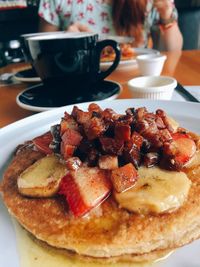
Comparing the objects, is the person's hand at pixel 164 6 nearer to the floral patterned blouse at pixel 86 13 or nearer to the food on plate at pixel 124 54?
the floral patterned blouse at pixel 86 13

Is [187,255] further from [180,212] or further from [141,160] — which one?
[141,160]

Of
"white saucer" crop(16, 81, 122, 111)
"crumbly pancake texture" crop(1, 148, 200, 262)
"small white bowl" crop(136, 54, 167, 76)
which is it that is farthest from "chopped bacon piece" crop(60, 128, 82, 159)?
"small white bowl" crop(136, 54, 167, 76)

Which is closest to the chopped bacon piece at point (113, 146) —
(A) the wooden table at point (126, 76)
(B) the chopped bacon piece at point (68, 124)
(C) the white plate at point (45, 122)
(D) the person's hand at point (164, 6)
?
(B) the chopped bacon piece at point (68, 124)

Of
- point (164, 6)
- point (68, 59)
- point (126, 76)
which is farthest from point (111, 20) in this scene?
point (68, 59)

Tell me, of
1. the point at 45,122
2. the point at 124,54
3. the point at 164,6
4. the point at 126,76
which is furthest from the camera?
the point at 164,6

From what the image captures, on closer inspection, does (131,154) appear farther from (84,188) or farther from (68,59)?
(68,59)
